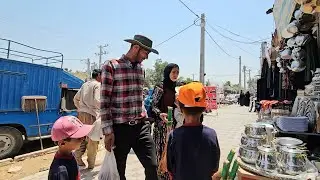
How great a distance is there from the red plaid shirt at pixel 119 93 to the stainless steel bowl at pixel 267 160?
133 cm

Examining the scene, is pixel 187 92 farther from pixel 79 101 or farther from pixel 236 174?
pixel 79 101

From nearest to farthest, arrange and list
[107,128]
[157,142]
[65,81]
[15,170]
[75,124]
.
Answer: [75,124], [107,128], [157,142], [15,170], [65,81]

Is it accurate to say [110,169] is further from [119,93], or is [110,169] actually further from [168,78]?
[168,78]

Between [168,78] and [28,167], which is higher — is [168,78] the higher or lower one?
the higher one

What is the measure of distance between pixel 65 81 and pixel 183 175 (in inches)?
286

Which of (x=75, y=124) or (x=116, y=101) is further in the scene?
(x=116, y=101)

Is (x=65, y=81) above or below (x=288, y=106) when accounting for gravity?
above

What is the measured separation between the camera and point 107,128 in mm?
2756

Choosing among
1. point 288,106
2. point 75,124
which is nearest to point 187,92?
point 75,124

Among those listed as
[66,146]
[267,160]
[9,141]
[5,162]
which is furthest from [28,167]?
[267,160]

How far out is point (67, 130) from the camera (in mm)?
2076

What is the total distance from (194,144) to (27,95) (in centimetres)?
660

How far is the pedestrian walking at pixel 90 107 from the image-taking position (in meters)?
4.96

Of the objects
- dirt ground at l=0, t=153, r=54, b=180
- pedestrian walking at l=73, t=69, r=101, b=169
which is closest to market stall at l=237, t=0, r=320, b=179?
pedestrian walking at l=73, t=69, r=101, b=169
